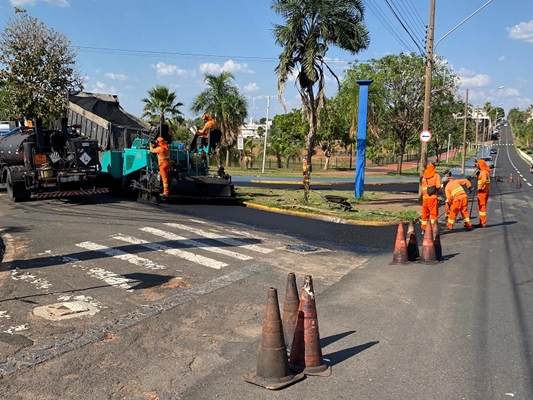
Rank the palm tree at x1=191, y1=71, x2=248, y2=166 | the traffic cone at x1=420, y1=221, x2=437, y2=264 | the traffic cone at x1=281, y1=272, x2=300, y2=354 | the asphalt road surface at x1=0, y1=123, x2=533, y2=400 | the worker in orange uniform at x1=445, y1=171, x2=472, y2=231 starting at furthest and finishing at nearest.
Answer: the palm tree at x1=191, y1=71, x2=248, y2=166 → the worker in orange uniform at x1=445, y1=171, x2=472, y2=231 → the traffic cone at x1=420, y1=221, x2=437, y2=264 → the traffic cone at x1=281, y1=272, x2=300, y2=354 → the asphalt road surface at x1=0, y1=123, x2=533, y2=400

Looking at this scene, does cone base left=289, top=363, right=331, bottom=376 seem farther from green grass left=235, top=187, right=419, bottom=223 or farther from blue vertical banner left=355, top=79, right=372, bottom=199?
blue vertical banner left=355, top=79, right=372, bottom=199

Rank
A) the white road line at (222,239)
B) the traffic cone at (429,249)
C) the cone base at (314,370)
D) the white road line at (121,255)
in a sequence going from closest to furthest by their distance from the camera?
1. the cone base at (314,370)
2. the white road line at (121,255)
3. the traffic cone at (429,249)
4. the white road line at (222,239)

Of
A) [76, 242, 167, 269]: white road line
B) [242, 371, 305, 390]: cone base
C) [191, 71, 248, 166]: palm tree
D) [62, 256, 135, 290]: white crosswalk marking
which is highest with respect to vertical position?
[191, 71, 248, 166]: palm tree

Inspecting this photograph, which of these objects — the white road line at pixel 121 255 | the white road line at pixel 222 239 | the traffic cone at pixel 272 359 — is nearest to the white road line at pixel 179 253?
the white road line at pixel 121 255

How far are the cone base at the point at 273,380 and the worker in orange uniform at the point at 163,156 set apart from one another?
1134cm

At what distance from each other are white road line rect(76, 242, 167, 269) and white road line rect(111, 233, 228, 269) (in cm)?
65

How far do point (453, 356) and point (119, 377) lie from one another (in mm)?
3171

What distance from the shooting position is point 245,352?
543 cm

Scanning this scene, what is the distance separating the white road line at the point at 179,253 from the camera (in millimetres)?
9148

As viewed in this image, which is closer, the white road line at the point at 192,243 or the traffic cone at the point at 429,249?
the traffic cone at the point at 429,249

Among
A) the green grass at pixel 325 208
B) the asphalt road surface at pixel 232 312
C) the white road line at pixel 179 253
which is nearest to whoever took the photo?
the asphalt road surface at pixel 232 312

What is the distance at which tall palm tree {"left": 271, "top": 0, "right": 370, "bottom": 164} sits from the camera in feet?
65.7

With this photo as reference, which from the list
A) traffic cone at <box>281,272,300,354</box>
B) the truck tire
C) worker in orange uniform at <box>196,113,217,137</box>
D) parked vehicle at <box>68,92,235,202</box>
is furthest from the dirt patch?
traffic cone at <box>281,272,300,354</box>

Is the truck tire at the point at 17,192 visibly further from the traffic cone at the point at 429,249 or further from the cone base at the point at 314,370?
the cone base at the point at 314,370
